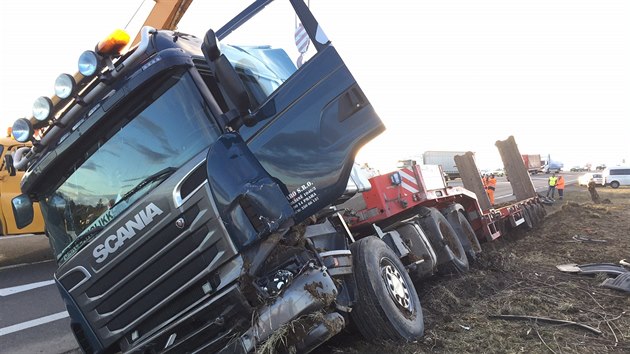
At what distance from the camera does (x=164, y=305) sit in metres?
3.13

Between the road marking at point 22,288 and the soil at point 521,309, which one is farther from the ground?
the road marking at point 22,288

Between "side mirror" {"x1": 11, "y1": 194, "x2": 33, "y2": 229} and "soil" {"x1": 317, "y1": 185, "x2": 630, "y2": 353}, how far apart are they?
2.85 m

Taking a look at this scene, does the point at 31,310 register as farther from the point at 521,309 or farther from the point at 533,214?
the point at 533,214

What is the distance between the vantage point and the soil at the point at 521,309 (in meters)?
3.70

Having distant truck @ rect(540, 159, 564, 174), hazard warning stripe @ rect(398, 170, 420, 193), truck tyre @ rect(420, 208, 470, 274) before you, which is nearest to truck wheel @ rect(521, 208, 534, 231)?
truck tyre @ rect(420, 208, 470, 274)

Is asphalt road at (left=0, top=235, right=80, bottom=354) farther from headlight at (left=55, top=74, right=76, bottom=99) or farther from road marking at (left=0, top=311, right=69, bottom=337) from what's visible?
headlight at (left=55, top=74, right=76, bottom=99)

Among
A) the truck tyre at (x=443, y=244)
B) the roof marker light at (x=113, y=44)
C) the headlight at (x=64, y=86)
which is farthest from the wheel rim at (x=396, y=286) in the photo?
the headlight at (x=64, y=86)

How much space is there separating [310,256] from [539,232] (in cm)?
975

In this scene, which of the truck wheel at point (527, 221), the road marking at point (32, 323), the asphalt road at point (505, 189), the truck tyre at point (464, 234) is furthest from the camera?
the asphalt road at point (505, 189)

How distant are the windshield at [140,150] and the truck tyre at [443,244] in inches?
155

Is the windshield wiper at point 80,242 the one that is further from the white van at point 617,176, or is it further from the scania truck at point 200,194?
the white van at point 617,176

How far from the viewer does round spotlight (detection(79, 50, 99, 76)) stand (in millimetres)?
3223

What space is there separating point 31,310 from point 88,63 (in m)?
4.50

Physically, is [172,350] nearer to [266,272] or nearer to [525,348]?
[266,272]
